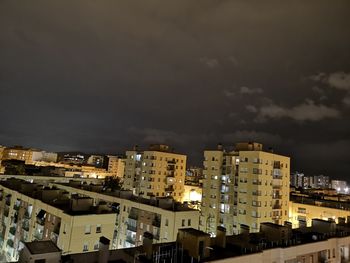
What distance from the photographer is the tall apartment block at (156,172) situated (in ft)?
226

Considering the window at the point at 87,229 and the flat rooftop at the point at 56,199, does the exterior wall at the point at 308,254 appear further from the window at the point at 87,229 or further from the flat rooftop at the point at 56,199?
the flat rooftop at the point at 56,199

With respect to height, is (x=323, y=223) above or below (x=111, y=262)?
above

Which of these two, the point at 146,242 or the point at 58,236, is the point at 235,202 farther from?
the point at 146,242

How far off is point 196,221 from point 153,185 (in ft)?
106

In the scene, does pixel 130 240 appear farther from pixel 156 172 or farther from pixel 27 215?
pixel 156 172

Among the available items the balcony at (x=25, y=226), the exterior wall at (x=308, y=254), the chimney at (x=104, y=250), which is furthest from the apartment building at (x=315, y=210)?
the balcony at (x=25, y=226)

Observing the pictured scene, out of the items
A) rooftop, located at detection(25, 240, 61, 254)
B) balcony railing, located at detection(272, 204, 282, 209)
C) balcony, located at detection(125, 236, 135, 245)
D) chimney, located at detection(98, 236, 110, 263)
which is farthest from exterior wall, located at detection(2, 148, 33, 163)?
chimney, located at detection(98, 236, 110, 263)

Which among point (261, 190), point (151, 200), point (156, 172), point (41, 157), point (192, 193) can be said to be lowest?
point (192, 193)

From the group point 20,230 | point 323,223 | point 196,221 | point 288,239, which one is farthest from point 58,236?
point 323,223

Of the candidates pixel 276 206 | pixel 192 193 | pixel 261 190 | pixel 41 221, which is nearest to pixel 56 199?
pixel 41 221

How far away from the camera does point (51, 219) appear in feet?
109

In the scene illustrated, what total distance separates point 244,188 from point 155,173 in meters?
23.9

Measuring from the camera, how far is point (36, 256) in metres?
14.6

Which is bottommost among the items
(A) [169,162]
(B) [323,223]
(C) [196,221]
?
(C) [196,221]
